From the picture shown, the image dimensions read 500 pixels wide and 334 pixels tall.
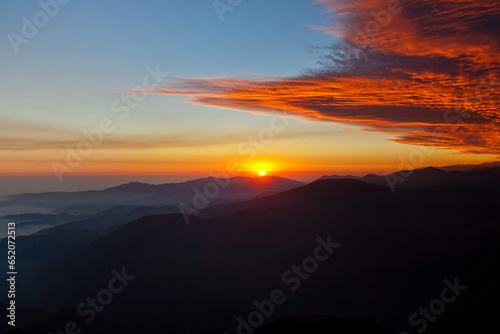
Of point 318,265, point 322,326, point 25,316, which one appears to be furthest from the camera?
point 318,265

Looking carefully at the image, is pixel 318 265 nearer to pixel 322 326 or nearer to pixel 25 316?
pixel 322 326

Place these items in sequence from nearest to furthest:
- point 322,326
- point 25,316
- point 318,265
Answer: point 322,326 → point 25,316 → point 318,265

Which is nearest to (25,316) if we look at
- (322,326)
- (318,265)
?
(318,265)

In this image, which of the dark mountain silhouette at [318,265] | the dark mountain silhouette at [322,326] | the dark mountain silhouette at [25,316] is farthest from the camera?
the dark mountain silhouette at [25,316]

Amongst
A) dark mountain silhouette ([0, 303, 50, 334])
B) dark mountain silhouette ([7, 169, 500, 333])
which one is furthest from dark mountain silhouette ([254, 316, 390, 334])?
dark mountain silhouette ([0, 303, 50, 334])

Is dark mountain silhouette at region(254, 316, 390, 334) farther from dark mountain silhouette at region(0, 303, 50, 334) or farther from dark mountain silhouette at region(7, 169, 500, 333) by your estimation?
dark mountain silhouette at region(0, 303, 50, 334)

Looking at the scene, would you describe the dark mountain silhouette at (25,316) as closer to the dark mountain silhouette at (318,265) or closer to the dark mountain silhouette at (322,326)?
the dark mountain silhouette at (318,265)

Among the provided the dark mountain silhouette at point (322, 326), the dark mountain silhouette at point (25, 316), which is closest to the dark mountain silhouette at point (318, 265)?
the dark mountain silhouette at point (25, 316)

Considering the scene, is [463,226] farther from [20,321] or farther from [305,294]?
[20,321]
